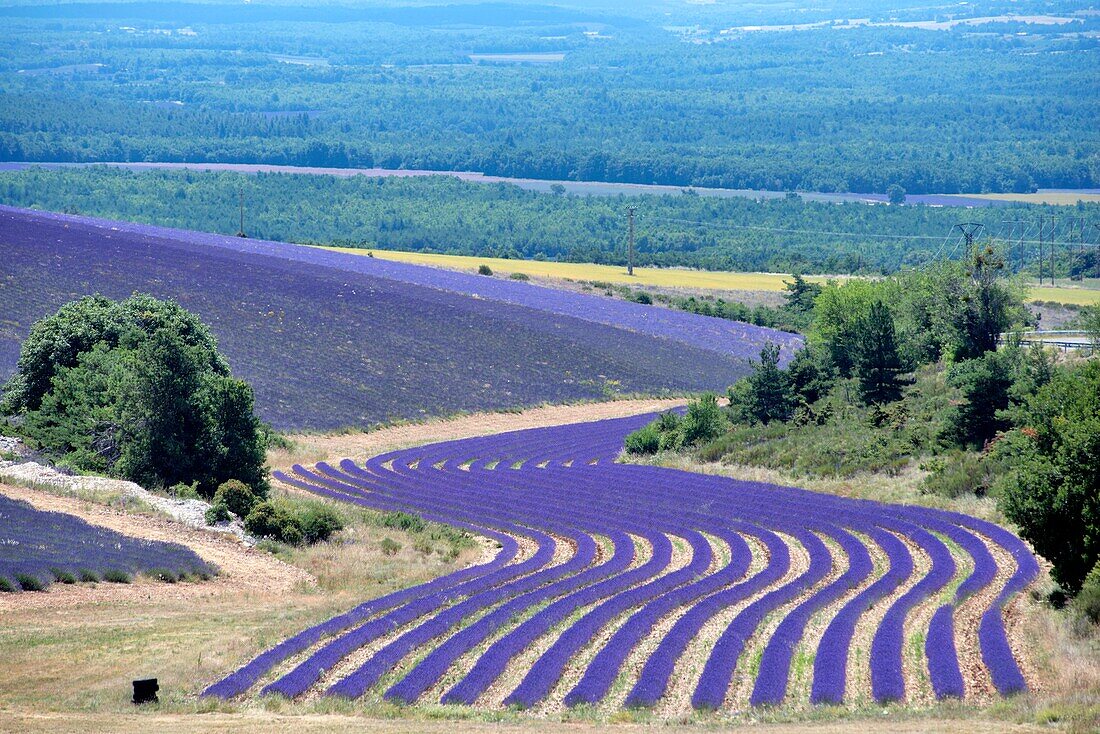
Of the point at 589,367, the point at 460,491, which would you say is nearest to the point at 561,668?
the point at 460,491

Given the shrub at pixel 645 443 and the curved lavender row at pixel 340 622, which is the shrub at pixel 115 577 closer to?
the curved lavender row at pixel 340 622

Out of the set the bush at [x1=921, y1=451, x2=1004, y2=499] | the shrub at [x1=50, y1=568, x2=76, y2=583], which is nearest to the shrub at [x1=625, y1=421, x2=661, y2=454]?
the bush at [x1=921, y1=451, x2=1004, y2=499]

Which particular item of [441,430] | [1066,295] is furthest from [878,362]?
[1066,295]

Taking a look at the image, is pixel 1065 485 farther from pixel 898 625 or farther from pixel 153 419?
pixel 153 419

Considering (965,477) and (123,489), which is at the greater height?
(965,477)

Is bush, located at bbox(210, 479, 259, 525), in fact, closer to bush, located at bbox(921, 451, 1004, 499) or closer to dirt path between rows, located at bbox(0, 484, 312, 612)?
dirt path between rows, located at bbox(0, 484, 312, 612)

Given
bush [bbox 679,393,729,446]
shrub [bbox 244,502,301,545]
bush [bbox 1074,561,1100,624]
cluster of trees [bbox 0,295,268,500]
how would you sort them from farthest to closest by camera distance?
bush [bbox 679,393,729,446] → cluster of trees [bbox 0,295,268,500] → shrub [bbox 244,502,301,545] → bush [bbox 1074,561,1100,624]
